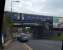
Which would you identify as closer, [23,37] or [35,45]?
[23,37]

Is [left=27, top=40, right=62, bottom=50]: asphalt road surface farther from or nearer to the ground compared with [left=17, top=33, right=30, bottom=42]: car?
nearer to the ground

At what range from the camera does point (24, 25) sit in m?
1.58

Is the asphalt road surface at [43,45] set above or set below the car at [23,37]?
below

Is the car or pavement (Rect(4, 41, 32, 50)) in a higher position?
the car

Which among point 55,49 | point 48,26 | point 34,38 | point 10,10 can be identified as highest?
point 10,10

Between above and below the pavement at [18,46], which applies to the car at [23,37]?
above

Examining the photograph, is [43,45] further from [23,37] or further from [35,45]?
[23,37]

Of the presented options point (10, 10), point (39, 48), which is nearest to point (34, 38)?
point (39, 48)

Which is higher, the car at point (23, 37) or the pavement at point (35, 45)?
the car at point (23, 37)

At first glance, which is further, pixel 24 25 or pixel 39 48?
pixel 39 48

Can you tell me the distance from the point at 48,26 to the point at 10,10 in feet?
1.17

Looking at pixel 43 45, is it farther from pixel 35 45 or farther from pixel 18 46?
pixel 18 46

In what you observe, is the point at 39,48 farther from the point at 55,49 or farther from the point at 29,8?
the point at 29,8

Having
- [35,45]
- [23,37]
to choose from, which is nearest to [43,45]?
[35,45]
